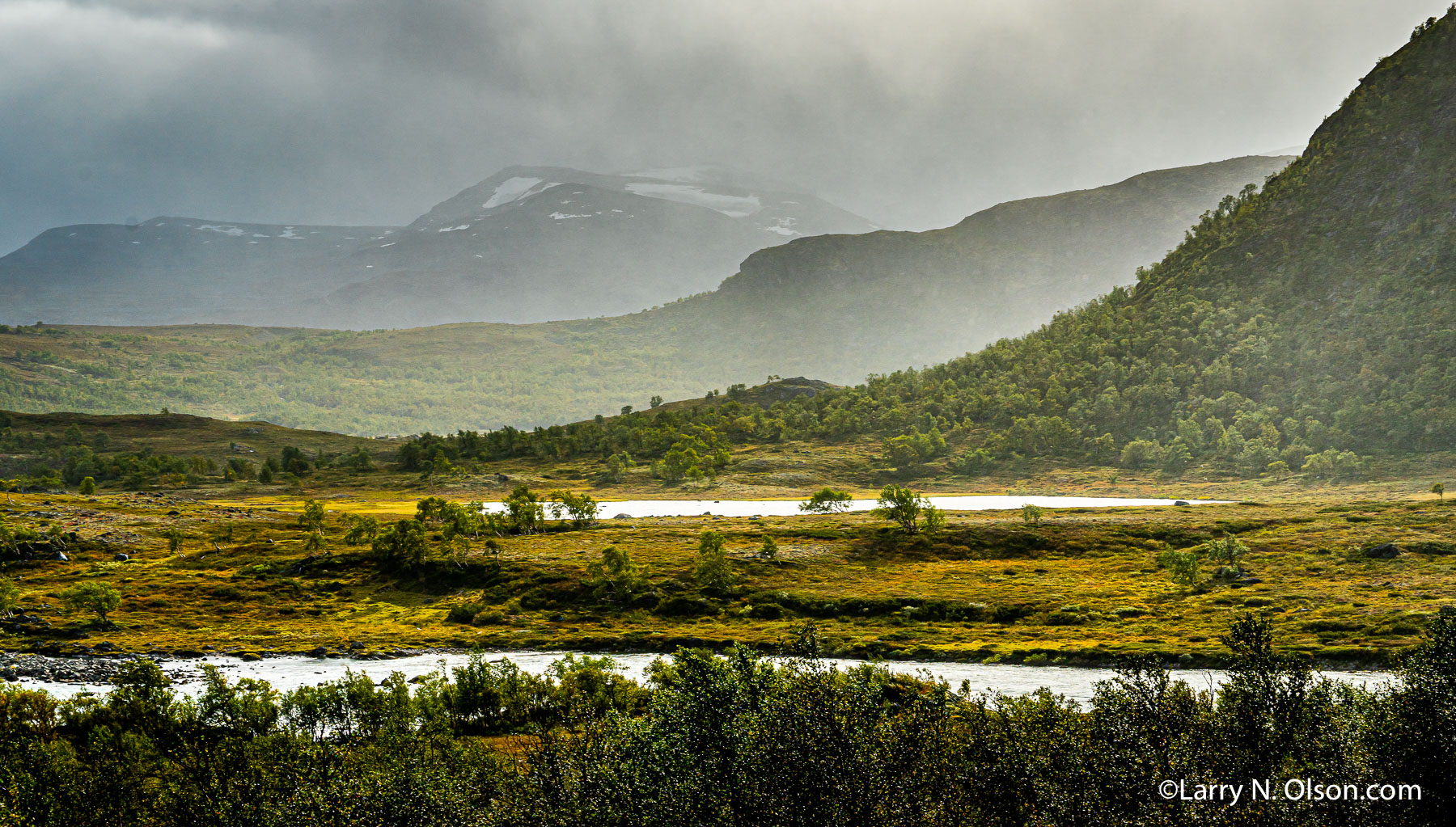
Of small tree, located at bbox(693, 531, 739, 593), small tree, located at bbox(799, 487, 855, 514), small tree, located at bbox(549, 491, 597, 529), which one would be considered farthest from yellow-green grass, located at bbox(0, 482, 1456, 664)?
small tree, located at bbox(799, 487, 855, 514)

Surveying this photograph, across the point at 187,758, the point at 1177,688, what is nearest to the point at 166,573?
the point at 187,758

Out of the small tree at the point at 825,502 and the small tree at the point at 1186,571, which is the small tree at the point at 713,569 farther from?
the small tree at the point at 825,502

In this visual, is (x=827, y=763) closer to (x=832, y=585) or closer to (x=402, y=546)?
(x=832, y=585)

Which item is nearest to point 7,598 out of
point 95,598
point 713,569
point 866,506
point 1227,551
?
point 95,598

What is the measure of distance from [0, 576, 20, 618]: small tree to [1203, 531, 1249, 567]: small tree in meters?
151

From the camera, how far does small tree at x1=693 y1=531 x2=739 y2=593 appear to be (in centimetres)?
10631

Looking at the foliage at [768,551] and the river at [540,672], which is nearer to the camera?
the river at [540,672]

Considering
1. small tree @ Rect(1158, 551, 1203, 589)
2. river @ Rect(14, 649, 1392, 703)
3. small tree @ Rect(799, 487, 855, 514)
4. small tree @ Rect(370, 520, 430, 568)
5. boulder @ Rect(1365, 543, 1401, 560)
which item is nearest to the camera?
river @ Rect(14, 649, 1392, 703)

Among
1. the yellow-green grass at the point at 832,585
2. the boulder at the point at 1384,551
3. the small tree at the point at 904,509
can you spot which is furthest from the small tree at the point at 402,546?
the boulder at the point at 1384,551

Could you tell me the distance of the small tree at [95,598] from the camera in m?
93.6

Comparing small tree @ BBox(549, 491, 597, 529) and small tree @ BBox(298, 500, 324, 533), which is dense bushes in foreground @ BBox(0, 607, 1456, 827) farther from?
small tree @ BBox(549, 491, 597, 529)

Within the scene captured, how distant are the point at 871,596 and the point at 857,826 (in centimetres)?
7072

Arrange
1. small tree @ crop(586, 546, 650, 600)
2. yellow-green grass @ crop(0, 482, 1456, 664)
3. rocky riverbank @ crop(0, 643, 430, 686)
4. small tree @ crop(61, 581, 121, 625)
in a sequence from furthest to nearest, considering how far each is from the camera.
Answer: small tree @ crop(586, 546, 650, 600) → small tree @ crop(61, 581, 121, 625) → yellow-green grass @ crop(0, 482, 1456, 664) → rocky riverbank @ crop(0, 643, 430, 686)

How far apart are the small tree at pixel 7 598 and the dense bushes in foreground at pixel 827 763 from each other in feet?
185
